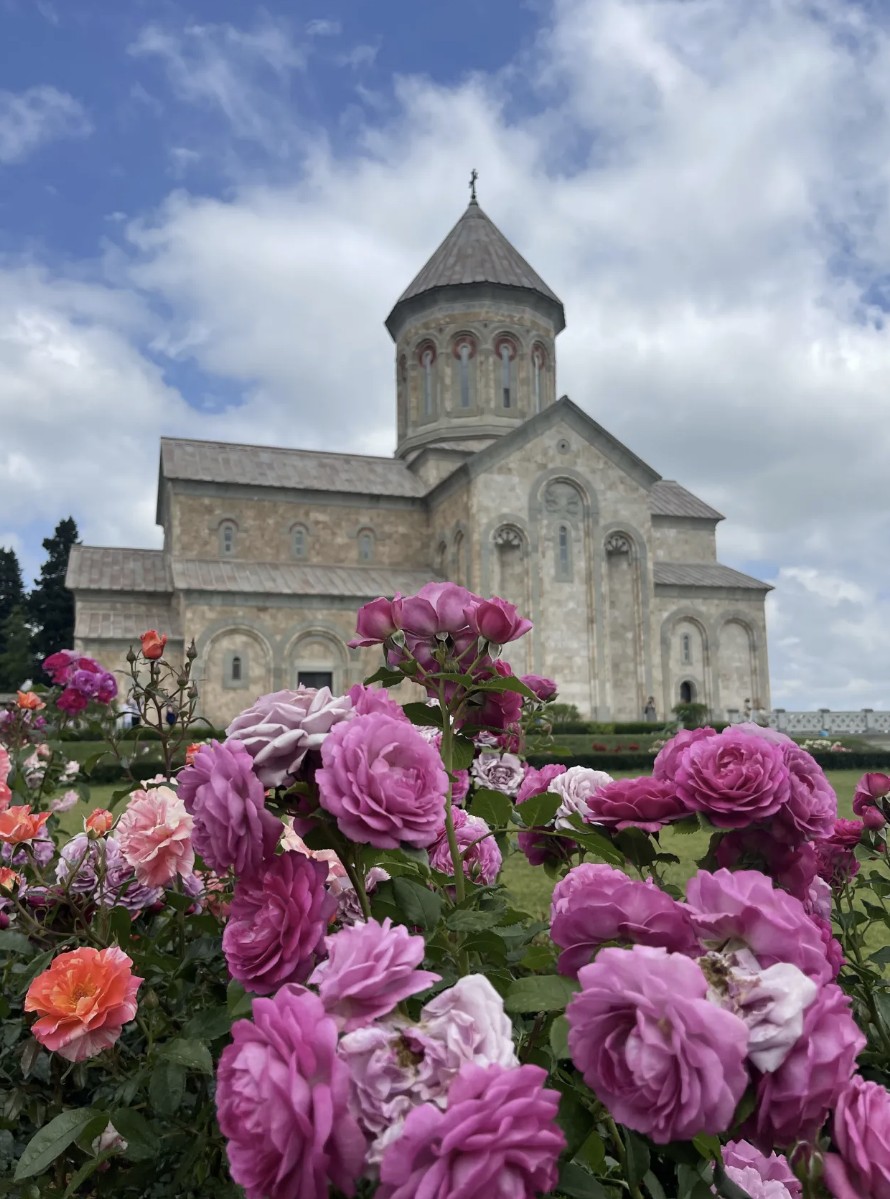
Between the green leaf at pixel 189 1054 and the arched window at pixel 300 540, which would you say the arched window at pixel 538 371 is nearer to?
the arched window at pixel 300 540

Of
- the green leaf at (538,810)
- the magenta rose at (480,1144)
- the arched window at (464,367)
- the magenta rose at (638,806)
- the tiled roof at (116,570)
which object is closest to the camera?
the magenta rose at (480,1144)

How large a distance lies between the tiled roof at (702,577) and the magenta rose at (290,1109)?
2650cm

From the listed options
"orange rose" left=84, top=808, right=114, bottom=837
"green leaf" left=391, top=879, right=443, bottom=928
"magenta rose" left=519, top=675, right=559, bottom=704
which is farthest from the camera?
"magenta rose" left=519, top=675, right=559, bottom=704

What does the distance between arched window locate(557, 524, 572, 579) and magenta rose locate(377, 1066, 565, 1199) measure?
2352 centimetres

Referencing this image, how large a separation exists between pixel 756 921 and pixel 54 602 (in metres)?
41.2

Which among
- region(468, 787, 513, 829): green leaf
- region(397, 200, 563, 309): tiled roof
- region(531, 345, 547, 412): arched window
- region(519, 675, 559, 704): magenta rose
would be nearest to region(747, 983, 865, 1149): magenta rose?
region(468, 787, 513, 829): green leaf

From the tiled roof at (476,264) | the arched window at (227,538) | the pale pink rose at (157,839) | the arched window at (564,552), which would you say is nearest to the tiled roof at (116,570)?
the arched window at (227,538)

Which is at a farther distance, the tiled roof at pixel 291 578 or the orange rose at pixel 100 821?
the tiled roof at pixel 291 578

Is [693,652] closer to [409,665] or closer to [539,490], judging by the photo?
[539,490]

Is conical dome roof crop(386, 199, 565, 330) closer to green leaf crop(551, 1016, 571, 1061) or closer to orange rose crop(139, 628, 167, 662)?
orange rose crop(139, 628, 167, 662)

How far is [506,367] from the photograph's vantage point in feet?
87.6

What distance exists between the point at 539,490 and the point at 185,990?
2259 centimetres

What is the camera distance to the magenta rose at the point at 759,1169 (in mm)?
1304

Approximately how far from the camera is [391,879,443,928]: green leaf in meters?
1.28
